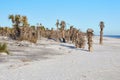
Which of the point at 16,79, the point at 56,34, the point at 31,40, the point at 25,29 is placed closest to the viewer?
the point at 16,79

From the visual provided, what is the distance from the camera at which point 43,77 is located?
19.0m

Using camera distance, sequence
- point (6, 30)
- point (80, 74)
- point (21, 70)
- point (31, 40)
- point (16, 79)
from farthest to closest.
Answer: point (6, 30)
point (31, 40)
point (21, 70)
point (80, 74)
point (16, 79)

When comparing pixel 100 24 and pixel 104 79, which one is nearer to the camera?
pixel 104 79

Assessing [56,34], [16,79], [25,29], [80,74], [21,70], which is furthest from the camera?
[56,34]

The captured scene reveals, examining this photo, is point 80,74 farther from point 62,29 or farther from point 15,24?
point 62,29

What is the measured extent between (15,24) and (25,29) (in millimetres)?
2439

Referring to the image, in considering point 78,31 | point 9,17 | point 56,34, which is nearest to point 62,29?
point 56,34

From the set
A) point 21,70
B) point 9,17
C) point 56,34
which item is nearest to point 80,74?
point 21,70

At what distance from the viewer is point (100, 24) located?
2734 inches

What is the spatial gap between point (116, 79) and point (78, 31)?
49.5 m

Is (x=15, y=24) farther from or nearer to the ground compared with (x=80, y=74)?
farther from the ground

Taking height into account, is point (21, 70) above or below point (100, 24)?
below

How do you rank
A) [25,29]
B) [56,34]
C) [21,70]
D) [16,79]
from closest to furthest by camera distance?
1. [16,79]
2. [21,70]
3. [25,29]
4. [56,34]

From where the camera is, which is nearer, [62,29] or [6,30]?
[62,29]
